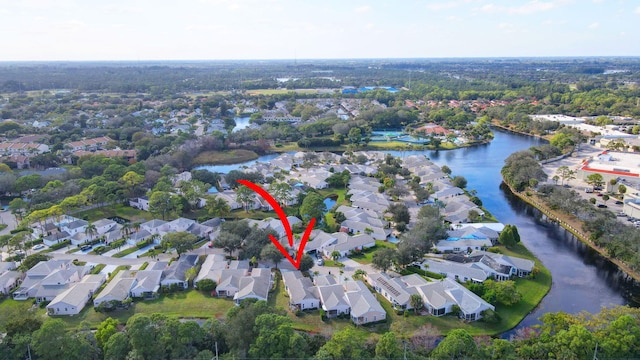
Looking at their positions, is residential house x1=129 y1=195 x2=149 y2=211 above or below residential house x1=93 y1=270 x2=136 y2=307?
above

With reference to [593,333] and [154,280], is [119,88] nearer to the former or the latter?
[154,280]

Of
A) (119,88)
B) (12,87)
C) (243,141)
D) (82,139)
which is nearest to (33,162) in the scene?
(82,139)

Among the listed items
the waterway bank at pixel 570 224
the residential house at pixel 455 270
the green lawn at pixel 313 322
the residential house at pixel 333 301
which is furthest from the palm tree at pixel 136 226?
the waterway bank at pixel 570 224

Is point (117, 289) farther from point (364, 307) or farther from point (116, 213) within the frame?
point (116, 213)

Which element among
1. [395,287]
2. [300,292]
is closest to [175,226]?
[300,292]

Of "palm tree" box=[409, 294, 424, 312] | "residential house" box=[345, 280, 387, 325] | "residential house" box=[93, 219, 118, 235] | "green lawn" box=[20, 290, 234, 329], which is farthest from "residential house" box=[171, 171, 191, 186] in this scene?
"palm tree" box=[409, 294, 424, 312]

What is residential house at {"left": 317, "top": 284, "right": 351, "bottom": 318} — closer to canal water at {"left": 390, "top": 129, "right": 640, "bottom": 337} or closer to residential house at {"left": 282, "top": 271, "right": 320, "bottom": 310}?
residential house at {"left": 282, "top": 271, "right": 320, "bottom": 310}
